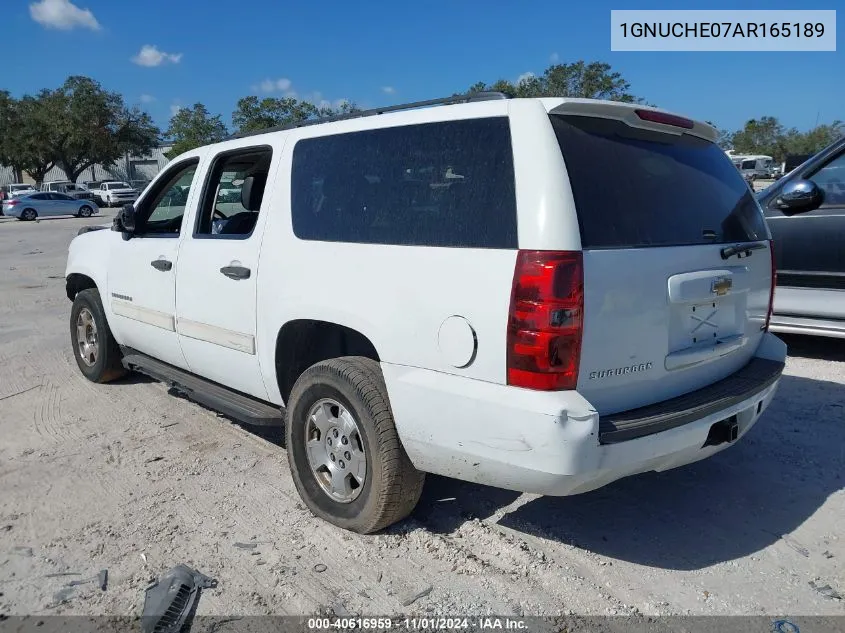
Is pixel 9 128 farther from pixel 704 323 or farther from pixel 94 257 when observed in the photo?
pixel 704 323

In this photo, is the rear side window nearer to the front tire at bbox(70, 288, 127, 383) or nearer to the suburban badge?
the suburban badge

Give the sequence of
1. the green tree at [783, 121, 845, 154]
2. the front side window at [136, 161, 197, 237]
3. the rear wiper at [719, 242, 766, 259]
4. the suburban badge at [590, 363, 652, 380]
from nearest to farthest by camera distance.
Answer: the suburban badge at [590, 363, 652, 380]
the rear wiper at [719, 242, 766, 259]
the front side window at [136, 161, 197, 237]
the green tree at [783, 121, 845, 154]

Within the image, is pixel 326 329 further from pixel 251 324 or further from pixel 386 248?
pixel 386 248

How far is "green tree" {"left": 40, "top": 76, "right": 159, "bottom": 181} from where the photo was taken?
5162cm

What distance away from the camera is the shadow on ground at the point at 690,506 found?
124 inches

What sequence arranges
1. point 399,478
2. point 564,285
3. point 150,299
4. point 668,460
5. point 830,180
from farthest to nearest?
point 830,180 < point 150,299 < point 399,478 < point 668,460 < point 564,285

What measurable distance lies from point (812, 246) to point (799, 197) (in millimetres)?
433

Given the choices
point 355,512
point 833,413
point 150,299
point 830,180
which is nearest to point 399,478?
point 355,512

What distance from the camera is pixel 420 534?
3246 millimetres

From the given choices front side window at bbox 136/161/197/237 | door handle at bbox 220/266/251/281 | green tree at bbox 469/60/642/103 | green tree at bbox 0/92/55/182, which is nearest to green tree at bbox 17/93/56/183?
green tree at bbox 0/92/55/182

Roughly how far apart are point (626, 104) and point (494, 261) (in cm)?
98

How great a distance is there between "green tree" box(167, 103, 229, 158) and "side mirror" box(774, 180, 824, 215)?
156ft

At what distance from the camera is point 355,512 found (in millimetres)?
3184

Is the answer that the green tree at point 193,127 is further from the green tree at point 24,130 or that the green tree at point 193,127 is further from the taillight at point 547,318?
the taillight at point 547,318
